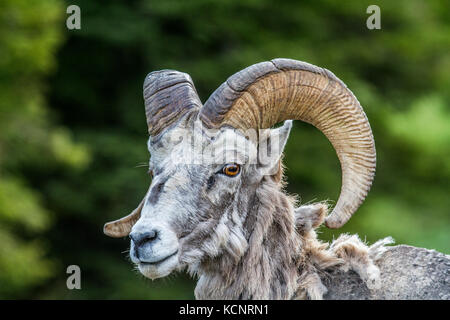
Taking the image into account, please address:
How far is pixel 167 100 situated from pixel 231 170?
903 millimetres

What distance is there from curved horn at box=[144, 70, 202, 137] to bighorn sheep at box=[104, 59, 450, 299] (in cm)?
1

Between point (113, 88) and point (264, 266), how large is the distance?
55.6ft

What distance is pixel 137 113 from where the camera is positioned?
21.9 metres

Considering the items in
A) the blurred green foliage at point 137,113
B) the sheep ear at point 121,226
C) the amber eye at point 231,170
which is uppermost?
the blurred green foliage at point 137,113

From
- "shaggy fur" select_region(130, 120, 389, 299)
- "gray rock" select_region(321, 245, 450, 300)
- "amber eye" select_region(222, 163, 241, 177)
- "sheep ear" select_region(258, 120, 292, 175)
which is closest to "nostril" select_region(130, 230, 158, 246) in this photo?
"shaggy fur" select_region(130, 120, 389, 299)

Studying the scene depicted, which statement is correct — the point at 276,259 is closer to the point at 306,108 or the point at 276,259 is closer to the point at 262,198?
the point at 262,198

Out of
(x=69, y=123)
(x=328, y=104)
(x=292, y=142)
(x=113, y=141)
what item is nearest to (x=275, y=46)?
(x=292, y=142)

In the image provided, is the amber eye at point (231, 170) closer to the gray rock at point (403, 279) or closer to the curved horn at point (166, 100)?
the curved horn at point (166, 100)

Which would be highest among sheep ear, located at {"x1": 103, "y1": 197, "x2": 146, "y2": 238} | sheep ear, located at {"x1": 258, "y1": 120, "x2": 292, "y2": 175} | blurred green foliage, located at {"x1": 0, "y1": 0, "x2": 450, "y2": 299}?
blurred green foliage, located at {"x1": 0, "y1": 0, "x2": 450, "y2": 299}

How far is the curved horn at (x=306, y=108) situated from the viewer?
21.9ft

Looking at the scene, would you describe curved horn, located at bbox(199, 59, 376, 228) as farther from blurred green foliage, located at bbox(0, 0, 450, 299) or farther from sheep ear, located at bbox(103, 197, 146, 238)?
blurred green foliage, located at bbox(0, 0, 450, 299)

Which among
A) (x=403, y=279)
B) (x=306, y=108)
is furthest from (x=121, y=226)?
(x=403, y=279)

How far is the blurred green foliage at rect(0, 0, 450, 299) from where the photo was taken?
18.3m

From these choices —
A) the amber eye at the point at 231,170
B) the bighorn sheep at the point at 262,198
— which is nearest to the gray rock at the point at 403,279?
the bighorn sheep at the point at 262,198
